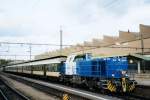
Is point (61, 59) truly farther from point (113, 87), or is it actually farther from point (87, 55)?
point (113, 87)

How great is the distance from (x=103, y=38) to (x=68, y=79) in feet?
176

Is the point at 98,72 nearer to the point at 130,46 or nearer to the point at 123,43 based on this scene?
the point at 130,46

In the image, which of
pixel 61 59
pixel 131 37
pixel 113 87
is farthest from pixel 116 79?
pixel 131 37

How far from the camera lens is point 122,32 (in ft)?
237

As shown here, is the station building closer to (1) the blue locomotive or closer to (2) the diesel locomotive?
(2) the diesel locomotive

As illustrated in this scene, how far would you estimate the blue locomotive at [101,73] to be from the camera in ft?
67.8

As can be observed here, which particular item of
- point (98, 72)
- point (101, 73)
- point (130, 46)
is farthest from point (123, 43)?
point (101, 73)

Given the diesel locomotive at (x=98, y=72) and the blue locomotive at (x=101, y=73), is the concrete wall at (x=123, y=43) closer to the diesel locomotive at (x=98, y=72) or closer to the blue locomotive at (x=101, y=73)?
the diesel locomotive at (x=98, y=72)

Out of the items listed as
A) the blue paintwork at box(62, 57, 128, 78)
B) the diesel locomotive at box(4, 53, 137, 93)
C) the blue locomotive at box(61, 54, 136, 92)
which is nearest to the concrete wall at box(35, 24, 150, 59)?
the diesel locomotive at box(4, 53, 137, 93)

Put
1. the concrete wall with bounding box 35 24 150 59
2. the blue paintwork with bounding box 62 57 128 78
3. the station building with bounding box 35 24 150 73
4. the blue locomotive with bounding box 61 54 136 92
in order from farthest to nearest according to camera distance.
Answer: the concrete wall with bounding box 35 24 150 59, the station building with bounding box 35 24 150 73, the blue paintwork with bounding box 62 57 128 78, the blue locomotive with bounding box 61 54 136 92

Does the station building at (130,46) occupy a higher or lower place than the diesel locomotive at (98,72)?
higher

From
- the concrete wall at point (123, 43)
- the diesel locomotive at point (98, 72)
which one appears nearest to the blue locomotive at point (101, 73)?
the diesel locomotive at point (98, 72)

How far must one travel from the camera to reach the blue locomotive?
20.7 m

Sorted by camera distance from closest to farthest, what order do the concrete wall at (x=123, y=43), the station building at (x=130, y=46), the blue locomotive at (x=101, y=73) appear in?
the blue locomotive at (x=101, y=73) < the station building at (x=130, y=46) < the concrete wall at (x=123, y=43)
